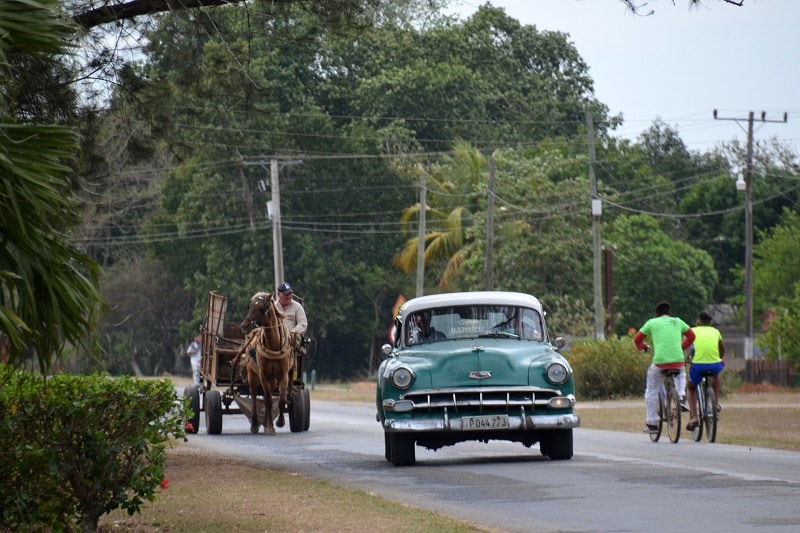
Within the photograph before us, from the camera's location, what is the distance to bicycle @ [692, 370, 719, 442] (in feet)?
67.8

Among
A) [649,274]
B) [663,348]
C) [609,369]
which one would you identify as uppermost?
[649,274]

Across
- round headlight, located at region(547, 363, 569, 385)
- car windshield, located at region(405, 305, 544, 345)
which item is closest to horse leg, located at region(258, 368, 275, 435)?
car windshield, located at region(405, 305, 544, 345)

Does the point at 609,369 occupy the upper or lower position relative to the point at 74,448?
upper

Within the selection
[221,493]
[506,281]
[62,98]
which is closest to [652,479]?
[221,493]

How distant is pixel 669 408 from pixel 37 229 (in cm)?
1315

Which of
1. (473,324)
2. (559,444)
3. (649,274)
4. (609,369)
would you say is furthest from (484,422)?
(649,274)

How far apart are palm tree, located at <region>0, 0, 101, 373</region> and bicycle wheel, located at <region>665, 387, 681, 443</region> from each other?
12.3 meters

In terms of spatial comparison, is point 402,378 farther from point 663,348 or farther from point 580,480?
point 663,348

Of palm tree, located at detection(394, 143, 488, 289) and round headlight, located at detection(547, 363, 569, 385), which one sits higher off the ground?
palm tree, located at detection(394, 143, 488, 289)

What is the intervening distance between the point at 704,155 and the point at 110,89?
68.3 m

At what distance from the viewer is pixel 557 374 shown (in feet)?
54.3

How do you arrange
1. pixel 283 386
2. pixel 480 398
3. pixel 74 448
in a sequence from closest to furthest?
pixel 74 448 < pixel 480 398 < pixel 283 386

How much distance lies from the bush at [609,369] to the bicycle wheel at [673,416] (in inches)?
729

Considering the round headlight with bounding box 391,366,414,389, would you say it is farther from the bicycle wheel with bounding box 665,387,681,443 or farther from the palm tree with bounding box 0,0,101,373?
the palm tree with bounding box 0,0,101,373
